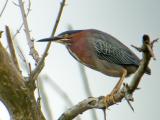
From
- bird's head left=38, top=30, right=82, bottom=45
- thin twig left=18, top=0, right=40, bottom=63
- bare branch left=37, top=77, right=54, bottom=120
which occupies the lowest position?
bare branch left=37, top=77, right=54, bottom=120

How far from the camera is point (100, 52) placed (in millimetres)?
4391

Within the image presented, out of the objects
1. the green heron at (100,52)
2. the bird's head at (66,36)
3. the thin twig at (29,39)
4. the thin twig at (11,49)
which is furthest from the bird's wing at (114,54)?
the thin twig at (11,49)

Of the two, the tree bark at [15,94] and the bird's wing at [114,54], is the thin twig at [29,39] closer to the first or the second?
the tree bark at [15,94]

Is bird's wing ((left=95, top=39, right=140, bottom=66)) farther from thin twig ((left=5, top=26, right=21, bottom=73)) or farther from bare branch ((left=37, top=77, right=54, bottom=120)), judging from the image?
thin twig ((left=5, top=26, right=21, bottom=73))

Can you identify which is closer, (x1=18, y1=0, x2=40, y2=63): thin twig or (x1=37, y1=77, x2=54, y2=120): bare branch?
(x1=37, y1=77, x2=54, y2=120): bare branch

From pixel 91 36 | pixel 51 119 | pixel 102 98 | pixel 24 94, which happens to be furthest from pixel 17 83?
pixel 91 36

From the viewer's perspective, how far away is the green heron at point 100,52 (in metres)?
4.13

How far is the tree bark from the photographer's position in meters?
3.33

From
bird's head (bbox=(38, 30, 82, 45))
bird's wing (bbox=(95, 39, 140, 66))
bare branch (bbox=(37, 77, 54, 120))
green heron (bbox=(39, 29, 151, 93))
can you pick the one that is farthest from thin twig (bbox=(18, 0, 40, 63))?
bird's wing (bbox=(95, 39, 140, 66))

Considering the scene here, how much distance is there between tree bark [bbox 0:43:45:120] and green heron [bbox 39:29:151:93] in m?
0.71

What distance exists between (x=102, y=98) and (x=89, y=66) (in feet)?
2.68

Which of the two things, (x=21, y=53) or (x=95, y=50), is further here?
(x=95, y=50)

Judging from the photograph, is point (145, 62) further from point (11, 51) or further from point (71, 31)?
point (71, 31)

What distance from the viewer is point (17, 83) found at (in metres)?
3.34
